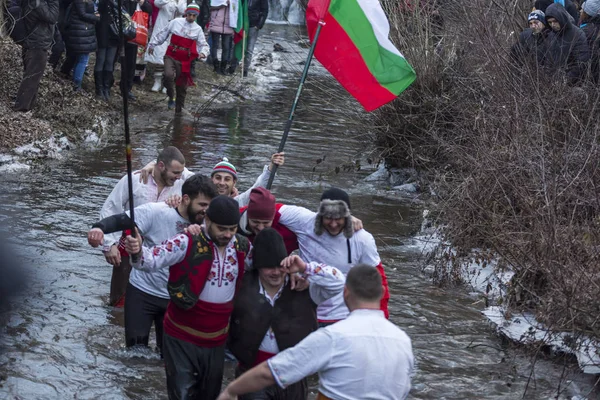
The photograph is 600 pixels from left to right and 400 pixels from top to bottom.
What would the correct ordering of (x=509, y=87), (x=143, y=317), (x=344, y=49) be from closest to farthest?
(x=143, y=317)
(x=344, y=49)
(x=509, y=87)

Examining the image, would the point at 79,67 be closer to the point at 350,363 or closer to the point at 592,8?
the point at 592,8

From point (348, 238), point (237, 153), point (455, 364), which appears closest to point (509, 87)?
point (455, 364)

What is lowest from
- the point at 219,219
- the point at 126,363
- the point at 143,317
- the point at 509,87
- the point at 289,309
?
the point at 126,363

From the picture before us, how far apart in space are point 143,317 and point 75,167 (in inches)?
265

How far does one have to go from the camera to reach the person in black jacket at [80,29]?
14773 millimetres

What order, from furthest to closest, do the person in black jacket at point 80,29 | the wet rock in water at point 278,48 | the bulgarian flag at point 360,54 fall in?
the wet rock in water at point 278,48 < the person in black jacket at point 80,29 < the bulgarian flag at point 360,54

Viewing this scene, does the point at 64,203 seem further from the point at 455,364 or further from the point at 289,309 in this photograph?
the point at 289,309

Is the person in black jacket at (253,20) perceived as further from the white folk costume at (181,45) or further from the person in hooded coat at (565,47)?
the person in hooded coat at (565,47)

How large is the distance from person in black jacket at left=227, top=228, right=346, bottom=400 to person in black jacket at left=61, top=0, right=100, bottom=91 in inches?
405

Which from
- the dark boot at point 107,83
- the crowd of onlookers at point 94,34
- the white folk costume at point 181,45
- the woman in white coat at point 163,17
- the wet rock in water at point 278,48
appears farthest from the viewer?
the wet rock in water at point 278,48

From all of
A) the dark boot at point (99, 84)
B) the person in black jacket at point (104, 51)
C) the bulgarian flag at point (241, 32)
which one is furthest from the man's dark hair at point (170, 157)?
the bulgarian flag at point (241, 32)

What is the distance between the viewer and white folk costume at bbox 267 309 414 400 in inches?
165

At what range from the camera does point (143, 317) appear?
6691 mm

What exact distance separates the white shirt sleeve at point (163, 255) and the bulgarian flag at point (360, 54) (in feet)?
10.8
